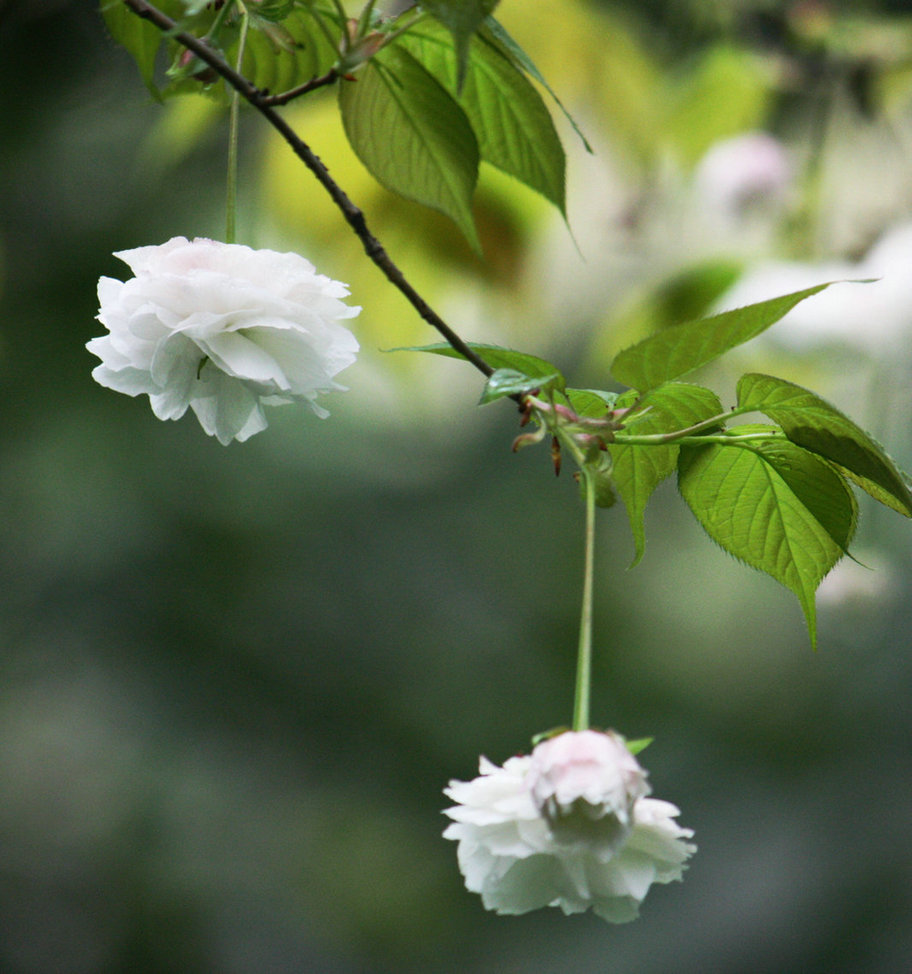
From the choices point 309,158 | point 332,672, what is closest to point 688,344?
point 309,158

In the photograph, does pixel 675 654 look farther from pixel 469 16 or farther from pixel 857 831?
pixel 469 16

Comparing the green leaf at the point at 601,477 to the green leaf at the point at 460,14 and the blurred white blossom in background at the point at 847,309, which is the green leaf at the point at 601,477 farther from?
the blurred white blossom in background at the point at 847,309

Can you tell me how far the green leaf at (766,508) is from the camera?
360 millimetres

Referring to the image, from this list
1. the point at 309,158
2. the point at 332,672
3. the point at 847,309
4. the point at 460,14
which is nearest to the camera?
the point at 460,14

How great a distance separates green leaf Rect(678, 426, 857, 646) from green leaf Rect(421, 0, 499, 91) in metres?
0.17

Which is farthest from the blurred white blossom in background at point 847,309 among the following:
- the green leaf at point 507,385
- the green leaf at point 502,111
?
the green leaf at point 507,385

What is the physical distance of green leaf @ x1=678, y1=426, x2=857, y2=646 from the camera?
0.36m

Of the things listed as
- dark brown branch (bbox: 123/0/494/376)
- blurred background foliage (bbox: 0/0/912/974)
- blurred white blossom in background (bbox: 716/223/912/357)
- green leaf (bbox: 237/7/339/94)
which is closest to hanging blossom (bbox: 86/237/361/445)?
dark brown branch (bbox: 123/0/494/376)

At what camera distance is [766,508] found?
367mm

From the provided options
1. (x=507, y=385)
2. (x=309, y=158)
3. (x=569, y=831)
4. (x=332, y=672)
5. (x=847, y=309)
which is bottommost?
(x=569, y=831)

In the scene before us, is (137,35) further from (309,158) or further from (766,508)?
(766,508)

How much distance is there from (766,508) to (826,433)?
5 centimetres

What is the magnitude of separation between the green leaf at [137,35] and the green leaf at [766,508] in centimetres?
→ 26

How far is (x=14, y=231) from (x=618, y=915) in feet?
9.13
